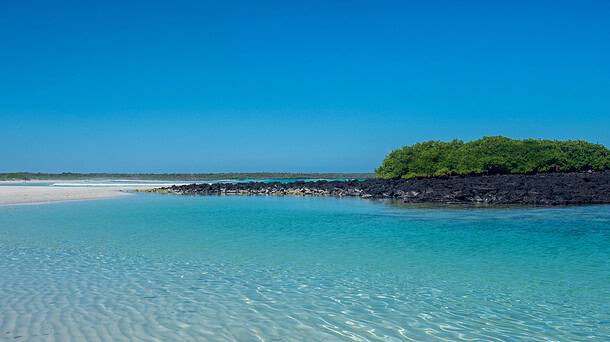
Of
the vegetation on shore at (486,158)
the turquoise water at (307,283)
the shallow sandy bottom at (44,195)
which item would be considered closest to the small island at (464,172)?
the vegetation on shore at (486,158)

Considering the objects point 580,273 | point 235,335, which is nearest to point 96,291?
point 235,335

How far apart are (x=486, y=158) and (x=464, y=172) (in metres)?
2.28

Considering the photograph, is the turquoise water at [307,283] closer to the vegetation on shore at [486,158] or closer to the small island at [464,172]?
the small island at [464,172]

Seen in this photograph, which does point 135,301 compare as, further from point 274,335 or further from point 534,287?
point 534,287

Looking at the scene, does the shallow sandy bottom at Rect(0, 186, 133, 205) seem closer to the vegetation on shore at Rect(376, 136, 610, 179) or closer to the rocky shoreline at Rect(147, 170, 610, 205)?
the rocky shoreline at Rect(147, 170, 610, 205)

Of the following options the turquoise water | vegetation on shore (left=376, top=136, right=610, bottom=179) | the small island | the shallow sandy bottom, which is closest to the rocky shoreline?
the small island

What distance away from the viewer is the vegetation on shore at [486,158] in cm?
4497

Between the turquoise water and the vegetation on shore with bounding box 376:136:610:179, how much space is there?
93.9 feet

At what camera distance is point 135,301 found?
7.50 m

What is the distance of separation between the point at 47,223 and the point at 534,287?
51.5ft

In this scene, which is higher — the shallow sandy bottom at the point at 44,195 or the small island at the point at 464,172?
the small island at the point at 464,172

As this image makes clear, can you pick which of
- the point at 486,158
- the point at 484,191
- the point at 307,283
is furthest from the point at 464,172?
the point at 307,283

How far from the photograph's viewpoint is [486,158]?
44.7m

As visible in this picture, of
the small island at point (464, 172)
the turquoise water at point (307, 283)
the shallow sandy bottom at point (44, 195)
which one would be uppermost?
the small island at point (464, 172)
